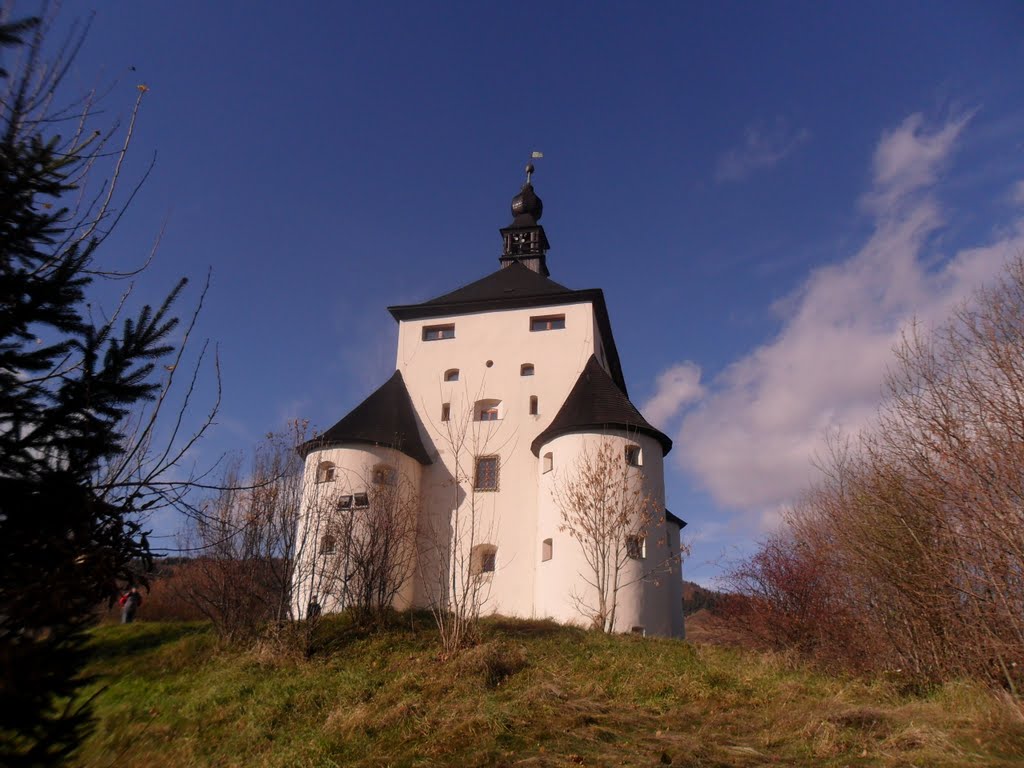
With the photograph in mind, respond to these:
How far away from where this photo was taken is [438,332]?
2688cm

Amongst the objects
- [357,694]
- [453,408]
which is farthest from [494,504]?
[357,694]

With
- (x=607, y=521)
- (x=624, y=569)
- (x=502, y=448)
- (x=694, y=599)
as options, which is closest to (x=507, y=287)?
(x=502, y=448)

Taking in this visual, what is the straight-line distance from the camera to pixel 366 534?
18484 millimetres

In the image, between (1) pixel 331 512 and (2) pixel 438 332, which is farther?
(2) pixel 438 332

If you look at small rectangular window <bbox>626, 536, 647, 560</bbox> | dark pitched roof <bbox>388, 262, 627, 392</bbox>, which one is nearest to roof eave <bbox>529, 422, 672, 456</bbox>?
small rectangular window <bbox>626, 536, 647, 560</bbox>

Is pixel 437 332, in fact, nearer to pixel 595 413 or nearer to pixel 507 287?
pixel 507 287

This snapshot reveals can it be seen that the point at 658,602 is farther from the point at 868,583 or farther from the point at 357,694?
the point at 357,694

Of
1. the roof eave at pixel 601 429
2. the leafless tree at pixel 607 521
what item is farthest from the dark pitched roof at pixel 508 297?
the leafless tree at pixel 607 521

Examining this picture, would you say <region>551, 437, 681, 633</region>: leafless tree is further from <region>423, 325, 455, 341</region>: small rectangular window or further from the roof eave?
<region>423, 325, 455, 341</region>: small rectangular window

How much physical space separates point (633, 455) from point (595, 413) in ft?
5.55

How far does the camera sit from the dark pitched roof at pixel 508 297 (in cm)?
2600

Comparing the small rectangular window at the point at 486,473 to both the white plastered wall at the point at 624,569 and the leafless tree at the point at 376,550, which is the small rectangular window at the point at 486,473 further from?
the leafless tree at the point at 376,550

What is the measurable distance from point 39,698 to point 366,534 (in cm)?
1602

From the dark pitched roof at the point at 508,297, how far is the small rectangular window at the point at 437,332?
0.52m
